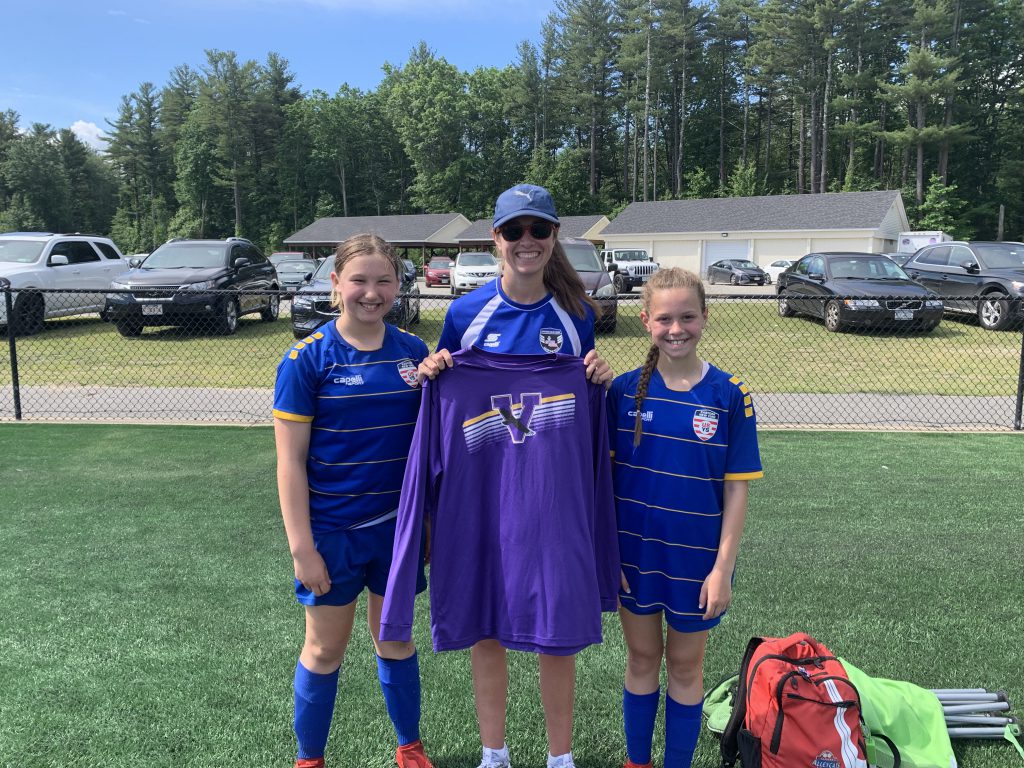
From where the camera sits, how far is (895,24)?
168 feet

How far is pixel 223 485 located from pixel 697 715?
3.98m

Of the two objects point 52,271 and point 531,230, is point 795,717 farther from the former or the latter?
point 52,271

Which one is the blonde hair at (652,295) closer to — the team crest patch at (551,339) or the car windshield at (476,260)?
the team crest patch at (551,339)

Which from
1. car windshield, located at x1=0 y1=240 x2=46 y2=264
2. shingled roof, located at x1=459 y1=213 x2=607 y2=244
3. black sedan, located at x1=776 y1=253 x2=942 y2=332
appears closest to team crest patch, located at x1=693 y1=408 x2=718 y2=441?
black sedan, located at x1=776 y1=253 x2=942 y2=332

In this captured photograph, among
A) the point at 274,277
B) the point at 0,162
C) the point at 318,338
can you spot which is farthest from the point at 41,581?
the point at 0,162

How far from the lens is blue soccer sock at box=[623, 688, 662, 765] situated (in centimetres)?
215

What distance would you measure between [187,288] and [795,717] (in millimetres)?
11181

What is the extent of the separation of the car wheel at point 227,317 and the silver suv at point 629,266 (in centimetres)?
1125

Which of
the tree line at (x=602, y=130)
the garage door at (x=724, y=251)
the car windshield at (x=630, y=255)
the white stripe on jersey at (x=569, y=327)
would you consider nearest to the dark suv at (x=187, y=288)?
the white stripe on jersey at (x=569, y=327)

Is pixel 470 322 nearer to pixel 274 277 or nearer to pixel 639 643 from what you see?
pixel 639 643

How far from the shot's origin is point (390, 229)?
56.0 metres

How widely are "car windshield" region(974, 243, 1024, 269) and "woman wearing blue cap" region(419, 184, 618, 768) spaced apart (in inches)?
541

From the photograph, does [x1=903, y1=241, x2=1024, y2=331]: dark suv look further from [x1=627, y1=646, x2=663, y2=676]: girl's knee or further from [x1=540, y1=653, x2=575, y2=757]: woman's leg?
[x1=540, y1=653, x2=575, y2=757]: woman's leg

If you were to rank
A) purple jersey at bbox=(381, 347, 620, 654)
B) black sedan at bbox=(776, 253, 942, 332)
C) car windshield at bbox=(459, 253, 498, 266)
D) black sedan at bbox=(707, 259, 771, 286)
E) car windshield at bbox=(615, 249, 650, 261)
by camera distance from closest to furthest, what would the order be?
purple jersey at bbox=(381, 347, 620, 654), black sedan at bbox=(776, 253, 942, 332), car windshield at bbox=(459, 253, 498, 266), black sedan at bbox=(707, 259, 771, 286), car windshield at bbox=(615, 249, 650, 261)
